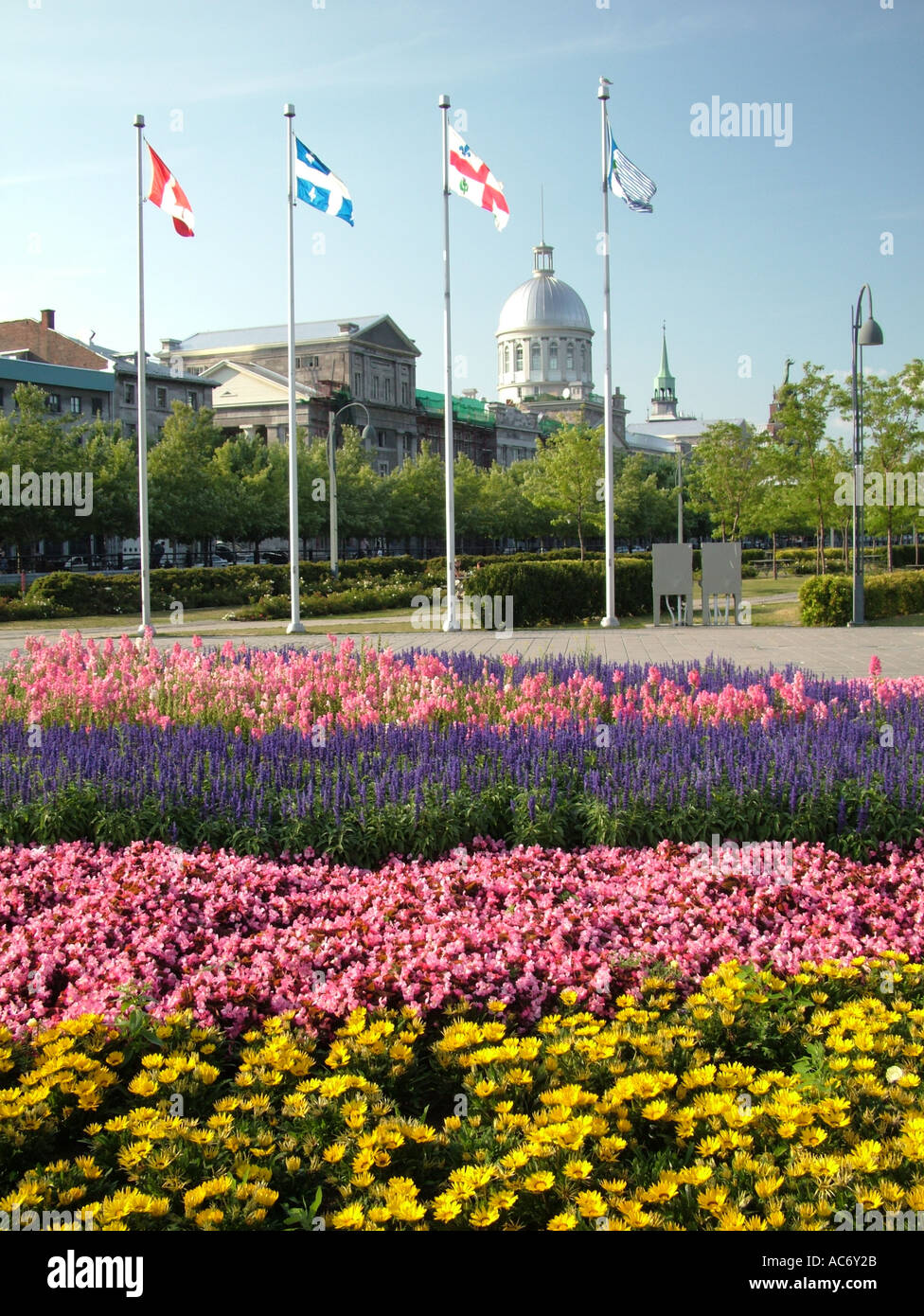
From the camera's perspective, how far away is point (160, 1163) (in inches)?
130

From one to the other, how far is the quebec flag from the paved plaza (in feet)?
25.5

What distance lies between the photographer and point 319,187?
2150 cm

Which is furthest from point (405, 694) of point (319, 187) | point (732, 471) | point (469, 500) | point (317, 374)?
point (317, 374)

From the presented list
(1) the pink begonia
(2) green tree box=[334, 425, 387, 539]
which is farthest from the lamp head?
(2) green tree box=[334, 425, 387, 539]

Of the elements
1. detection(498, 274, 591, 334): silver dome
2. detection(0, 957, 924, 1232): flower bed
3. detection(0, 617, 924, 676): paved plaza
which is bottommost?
detection(0, 957, 924, 1232): flower bed

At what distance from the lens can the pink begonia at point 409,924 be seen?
474cm

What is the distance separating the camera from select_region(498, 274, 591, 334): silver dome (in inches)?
5512

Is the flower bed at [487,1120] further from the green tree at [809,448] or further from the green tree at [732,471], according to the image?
the green tree at [732,471]

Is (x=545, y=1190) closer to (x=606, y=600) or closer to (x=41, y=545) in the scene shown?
(x=606, y=600)

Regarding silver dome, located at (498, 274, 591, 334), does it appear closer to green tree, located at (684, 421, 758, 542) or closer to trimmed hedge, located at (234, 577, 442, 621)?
green tree, located at (684, 421, 758, 542)

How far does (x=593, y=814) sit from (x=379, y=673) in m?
4.35

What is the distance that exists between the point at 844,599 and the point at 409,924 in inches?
835

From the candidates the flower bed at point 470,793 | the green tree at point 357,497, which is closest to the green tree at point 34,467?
the green tree at point 357,497

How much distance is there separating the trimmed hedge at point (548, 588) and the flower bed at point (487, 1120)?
68.4ft
